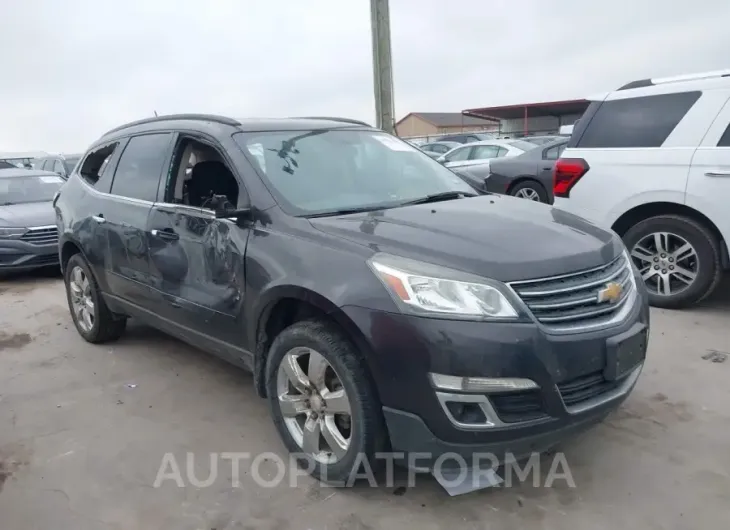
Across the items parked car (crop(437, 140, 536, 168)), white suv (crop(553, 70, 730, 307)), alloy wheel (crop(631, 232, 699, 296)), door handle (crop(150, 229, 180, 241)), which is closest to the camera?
door handle (crop(150, 229, 180, 241))

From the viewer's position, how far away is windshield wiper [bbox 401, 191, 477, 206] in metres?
3.48

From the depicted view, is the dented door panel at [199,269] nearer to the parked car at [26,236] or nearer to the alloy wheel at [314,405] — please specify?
the alloy wheel at [314,405]

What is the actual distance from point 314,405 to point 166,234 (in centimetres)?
156

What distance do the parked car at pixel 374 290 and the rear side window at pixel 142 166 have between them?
25 millimetres

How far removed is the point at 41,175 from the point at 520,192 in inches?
296

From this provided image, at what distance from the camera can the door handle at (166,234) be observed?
12.1 ft

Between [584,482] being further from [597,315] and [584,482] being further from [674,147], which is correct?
[674,147]

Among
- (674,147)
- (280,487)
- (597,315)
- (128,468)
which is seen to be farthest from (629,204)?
(128,468)

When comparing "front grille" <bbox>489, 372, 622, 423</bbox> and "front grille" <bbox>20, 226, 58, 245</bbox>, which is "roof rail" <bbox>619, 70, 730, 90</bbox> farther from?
"front grille" <bbox>20, 226, 58, 245</bbox>

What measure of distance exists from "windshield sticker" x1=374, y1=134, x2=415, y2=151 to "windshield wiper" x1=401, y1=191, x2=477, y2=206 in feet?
1.87

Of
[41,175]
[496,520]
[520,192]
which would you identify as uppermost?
[41,175]

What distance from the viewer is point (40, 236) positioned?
792 cm

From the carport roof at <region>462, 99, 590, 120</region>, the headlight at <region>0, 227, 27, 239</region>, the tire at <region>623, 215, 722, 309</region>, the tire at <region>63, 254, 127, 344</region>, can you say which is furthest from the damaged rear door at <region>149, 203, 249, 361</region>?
the carport roof at <region>462, 99, 590, 120</region>

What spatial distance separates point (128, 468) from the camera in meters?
3.15
